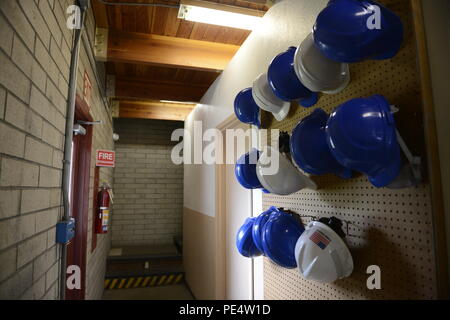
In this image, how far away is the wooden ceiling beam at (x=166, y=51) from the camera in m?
2.24

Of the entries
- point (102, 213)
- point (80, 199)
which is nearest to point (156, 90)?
point (102, 213)

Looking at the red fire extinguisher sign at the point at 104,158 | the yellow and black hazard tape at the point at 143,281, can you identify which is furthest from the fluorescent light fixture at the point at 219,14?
the yellow and black hazard tape at the point at 143,281

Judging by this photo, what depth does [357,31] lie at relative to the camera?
2.37ft

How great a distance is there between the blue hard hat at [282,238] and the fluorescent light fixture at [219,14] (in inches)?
54.7

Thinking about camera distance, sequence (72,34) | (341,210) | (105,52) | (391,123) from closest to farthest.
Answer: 1. (391,123)
2. (341,210)
3. (72,34)
4. (105,52)

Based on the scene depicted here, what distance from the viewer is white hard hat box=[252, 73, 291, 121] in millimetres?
1309

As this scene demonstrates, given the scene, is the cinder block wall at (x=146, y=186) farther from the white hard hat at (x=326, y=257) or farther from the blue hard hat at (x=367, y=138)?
the blue hard hat at (x=367, y=138)

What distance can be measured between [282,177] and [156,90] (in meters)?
2.72

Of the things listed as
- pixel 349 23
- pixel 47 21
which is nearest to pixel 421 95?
pixel 349 23

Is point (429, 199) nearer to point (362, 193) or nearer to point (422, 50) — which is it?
point (362, 193)

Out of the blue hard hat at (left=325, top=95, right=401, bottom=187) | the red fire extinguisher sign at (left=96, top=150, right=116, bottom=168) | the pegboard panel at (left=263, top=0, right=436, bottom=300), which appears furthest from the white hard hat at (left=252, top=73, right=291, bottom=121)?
the red fire extinguisher sign at (left=96, top=150, right=116, bottom=168)

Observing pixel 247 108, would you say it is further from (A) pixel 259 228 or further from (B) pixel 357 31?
(B) pixel 357 31
